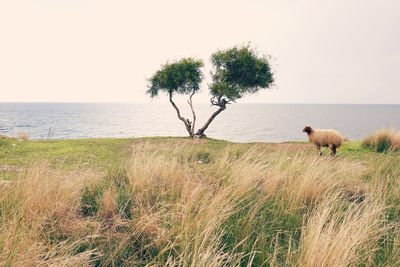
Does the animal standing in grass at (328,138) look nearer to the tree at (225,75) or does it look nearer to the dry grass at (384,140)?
the dry grass at (384,140)

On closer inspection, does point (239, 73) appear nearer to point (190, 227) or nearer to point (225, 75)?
point (225, 75)

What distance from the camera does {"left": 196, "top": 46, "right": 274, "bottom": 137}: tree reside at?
1975cm

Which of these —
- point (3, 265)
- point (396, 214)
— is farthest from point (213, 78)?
point (3, 265)

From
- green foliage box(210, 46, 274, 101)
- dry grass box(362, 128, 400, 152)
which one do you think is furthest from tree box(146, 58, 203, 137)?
dry grass box(362, 128, 400, 152)

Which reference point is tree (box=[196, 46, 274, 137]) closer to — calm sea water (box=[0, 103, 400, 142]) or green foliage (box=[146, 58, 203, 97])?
green foliage (box=[146, 58, 203, 97])

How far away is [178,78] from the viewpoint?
2131 cm

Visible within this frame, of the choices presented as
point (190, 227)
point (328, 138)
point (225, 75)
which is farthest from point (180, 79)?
point (190, 227)

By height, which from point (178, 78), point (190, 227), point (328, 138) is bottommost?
point (190, 227)

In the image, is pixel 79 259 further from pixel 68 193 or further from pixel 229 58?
pixel 229 58

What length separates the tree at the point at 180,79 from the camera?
21.5 metres

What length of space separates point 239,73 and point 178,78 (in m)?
5.89

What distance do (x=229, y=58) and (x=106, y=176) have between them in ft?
57.1

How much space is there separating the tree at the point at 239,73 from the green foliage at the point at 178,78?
2061 mm

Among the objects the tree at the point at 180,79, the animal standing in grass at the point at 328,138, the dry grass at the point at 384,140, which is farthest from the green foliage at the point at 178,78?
the dry grass at the point at 384,140
